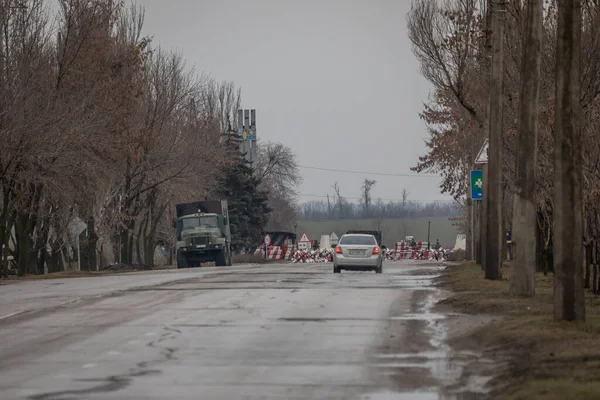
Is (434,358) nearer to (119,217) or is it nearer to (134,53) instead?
(134,53)

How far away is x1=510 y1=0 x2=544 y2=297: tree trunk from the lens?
22562 millimetres

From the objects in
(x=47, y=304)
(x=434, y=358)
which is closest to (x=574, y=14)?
(x=434, y=358)

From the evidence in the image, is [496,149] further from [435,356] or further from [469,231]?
[469,231]

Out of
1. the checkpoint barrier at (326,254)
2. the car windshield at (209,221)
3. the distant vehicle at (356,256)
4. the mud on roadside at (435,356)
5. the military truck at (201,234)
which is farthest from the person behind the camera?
the checkpoint barrier at (326,254)

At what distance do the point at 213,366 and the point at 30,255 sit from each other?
179ft

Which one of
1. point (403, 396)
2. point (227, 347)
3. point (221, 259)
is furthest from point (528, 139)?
point (221, 259)

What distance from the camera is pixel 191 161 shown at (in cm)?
7656

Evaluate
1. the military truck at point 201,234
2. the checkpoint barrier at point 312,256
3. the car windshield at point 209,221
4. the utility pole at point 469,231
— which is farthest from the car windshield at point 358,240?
the checkpoint barrier at point 312,256

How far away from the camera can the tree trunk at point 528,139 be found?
22562 mm

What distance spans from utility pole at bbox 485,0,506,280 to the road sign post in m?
8.25

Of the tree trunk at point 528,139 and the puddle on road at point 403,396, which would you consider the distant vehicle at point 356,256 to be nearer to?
the tree trunk at point 528,139

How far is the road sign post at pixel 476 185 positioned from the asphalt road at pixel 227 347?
11.9 meters

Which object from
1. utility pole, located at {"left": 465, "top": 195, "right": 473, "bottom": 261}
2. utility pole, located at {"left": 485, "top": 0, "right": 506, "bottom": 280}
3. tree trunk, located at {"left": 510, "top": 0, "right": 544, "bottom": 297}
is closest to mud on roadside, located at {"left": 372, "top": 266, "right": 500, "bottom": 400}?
tree trunk, located at {"left": 510, "top": 0, "right": 544, "bottom": 297}

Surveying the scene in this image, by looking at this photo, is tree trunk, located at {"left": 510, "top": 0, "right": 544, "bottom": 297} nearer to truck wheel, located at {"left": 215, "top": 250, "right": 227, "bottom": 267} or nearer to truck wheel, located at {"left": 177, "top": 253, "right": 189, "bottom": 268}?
truck wheel, located at {"left": 215, "top": 250, "right": 227, "bottom": 267}
